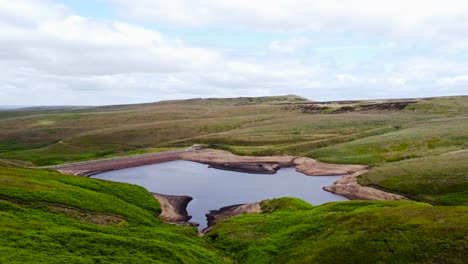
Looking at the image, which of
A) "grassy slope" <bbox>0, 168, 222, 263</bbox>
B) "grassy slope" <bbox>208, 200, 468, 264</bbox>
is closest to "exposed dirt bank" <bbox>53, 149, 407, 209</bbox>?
"grassy slope" <bbox>208, 200, 468, 264</bbox>

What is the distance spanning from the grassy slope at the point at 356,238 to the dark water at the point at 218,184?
21174 mm

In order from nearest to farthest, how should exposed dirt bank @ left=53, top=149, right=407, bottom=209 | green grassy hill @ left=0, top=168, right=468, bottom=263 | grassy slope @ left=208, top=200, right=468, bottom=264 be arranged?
green grassy hill @ left=0, top=168, right=468, bottom=263
grassy slope @ left=208, top=200, right=468, bottom=264
exposed dirt bank @ left=53, top=149, right=407, bottom=209

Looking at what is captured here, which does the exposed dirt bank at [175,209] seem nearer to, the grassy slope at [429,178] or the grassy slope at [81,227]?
the grassy slope at [81,227]

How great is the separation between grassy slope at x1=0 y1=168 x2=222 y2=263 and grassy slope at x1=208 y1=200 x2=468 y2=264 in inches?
213

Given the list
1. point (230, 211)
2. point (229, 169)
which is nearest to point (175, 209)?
point (230, 211)

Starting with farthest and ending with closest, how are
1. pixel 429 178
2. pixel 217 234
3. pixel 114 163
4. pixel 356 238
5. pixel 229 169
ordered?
pixel 114 163, pixel 229 169, pixel 429 178, pixel 217 234, pixel 356 238

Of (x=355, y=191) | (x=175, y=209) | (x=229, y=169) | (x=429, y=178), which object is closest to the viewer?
(x=175, y=209)

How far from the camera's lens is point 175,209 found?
79625mm

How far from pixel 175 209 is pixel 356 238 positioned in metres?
45.4

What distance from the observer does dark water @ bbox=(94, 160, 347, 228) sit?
296 ft

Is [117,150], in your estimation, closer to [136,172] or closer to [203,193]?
[136,172]

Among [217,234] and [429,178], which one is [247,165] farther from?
[217,234]

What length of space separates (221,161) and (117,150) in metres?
57.0

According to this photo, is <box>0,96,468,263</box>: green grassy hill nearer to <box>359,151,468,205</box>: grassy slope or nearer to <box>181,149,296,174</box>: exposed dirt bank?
<box>359,151,468,205</box>: grassy slope
